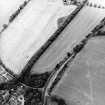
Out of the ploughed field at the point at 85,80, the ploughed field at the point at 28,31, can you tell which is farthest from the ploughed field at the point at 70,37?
the ploughed field at the point at 85,80

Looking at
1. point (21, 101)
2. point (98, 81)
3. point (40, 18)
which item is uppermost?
point (40, 18)

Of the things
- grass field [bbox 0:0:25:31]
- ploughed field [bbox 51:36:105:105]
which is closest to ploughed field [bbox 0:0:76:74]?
grass field [bbox 0:0:25:31]

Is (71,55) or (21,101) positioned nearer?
(21,101)

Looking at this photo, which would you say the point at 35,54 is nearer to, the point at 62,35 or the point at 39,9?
the point at 62,35

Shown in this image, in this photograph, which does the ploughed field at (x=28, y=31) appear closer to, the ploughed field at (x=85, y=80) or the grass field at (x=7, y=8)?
the grass field at (x=7, y=8)

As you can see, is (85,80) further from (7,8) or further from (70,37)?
(7,8)

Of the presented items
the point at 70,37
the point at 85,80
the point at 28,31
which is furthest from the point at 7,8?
the point at 85,80

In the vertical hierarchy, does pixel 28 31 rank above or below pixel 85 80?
above

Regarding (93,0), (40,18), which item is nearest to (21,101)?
(40,18)
